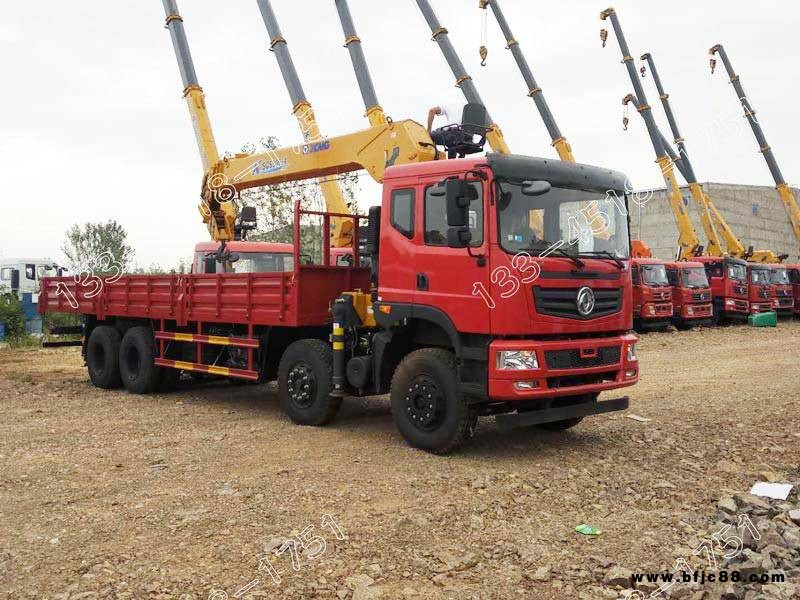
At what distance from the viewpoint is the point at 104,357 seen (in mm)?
11039

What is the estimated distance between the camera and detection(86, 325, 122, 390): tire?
10.9 meters

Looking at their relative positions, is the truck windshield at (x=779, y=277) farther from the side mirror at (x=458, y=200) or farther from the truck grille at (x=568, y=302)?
the side mirror at (x=458, y=200)

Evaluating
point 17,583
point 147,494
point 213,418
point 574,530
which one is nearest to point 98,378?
point 213,418

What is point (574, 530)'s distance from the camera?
4.66 metres

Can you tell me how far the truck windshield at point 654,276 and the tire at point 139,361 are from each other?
46.7ft

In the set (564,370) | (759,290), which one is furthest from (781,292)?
(564,370)

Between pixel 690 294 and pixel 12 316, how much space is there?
62.8ft

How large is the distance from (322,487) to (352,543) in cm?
114

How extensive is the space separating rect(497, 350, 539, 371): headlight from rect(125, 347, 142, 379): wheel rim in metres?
6.52

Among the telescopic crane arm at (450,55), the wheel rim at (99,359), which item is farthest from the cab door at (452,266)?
the telescopic crane arm at (450,55)

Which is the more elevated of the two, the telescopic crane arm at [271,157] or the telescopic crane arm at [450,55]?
the telescopic crane arm at [450,55]

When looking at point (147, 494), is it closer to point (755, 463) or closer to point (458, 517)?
point (458, 517)

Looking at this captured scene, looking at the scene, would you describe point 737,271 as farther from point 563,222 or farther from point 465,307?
point 465,307

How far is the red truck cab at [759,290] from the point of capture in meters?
23.2
